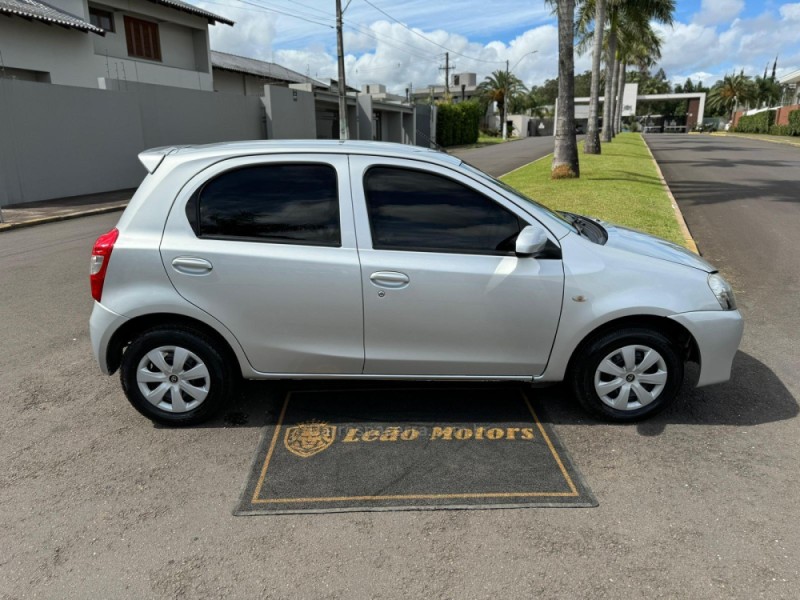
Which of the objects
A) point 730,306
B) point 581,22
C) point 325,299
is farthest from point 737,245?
point 581,22

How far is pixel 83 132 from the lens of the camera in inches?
666

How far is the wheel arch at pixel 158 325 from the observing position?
3.74 m

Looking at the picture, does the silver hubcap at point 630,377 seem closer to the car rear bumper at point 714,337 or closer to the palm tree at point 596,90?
the car rear bumper at point 714,337

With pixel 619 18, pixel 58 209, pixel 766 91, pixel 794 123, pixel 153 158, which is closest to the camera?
pixel 153 158

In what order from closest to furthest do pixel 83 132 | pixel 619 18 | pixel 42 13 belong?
pixel 83 132 → pixel 42 13 → pixel 619 18

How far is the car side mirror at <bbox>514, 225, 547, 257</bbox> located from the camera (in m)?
3.48

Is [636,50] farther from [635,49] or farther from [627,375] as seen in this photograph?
[627,375]

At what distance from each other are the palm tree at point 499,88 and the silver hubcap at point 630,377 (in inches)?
2899

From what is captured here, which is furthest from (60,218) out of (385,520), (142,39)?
(142,39)

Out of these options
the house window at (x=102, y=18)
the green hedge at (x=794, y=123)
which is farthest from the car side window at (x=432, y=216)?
the green hedge at (x=794, y=123)

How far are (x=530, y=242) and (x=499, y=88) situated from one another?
77.7 metres

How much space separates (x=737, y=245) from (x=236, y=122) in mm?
19801

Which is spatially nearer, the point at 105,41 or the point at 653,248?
the point at 653,248

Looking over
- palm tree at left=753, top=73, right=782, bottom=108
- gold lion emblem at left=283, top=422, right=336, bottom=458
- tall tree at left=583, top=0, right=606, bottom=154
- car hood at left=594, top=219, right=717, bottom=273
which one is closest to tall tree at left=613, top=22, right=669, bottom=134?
tall tree at left=583, top=0, right=606, bottom=154
